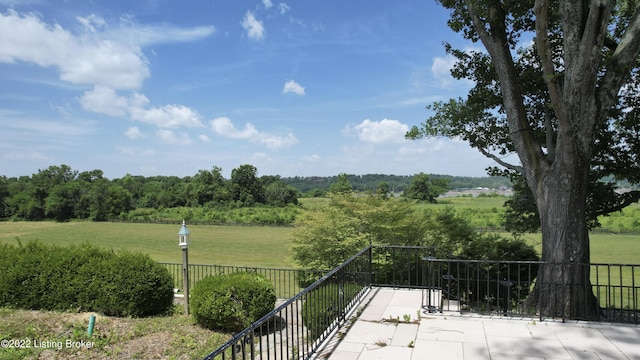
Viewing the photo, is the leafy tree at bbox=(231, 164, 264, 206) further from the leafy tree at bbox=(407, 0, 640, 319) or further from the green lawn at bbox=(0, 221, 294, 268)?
the leafy tree at bbox=(407, 0, 640, 319)

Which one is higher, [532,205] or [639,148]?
[639,148]

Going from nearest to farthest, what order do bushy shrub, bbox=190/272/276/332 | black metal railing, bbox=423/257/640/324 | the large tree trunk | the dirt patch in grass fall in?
black metal railing, bbox=423/257/640/324
the dirt patch in grass
the large tree trunk
bushy shrub, bbox=190/272/276/332

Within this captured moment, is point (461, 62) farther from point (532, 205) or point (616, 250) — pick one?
point (616, 250)

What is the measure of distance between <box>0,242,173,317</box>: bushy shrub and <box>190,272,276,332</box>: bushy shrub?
1.53 meters

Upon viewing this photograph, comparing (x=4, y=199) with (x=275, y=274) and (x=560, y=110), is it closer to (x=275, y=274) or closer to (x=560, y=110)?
(x=275, y=274)

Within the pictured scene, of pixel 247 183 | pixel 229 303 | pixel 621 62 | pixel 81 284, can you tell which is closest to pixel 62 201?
pixel 247 183

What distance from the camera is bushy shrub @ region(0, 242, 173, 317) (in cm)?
990

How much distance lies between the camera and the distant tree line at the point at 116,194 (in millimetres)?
72625

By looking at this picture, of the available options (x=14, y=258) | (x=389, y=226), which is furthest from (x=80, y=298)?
(x=389, y=226)

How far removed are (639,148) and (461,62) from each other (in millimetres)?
4950

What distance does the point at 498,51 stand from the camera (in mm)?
8938

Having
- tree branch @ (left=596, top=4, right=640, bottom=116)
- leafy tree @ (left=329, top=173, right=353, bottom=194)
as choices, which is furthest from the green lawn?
tree branch @ (left=596, top=4, right=640, bottom=116)

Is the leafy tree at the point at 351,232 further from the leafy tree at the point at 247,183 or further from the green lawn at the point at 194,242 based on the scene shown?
the leafy tree at the point at 247,183

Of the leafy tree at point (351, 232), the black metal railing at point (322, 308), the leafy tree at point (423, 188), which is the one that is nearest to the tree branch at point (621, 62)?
the black metal railing at point (322, 308)
